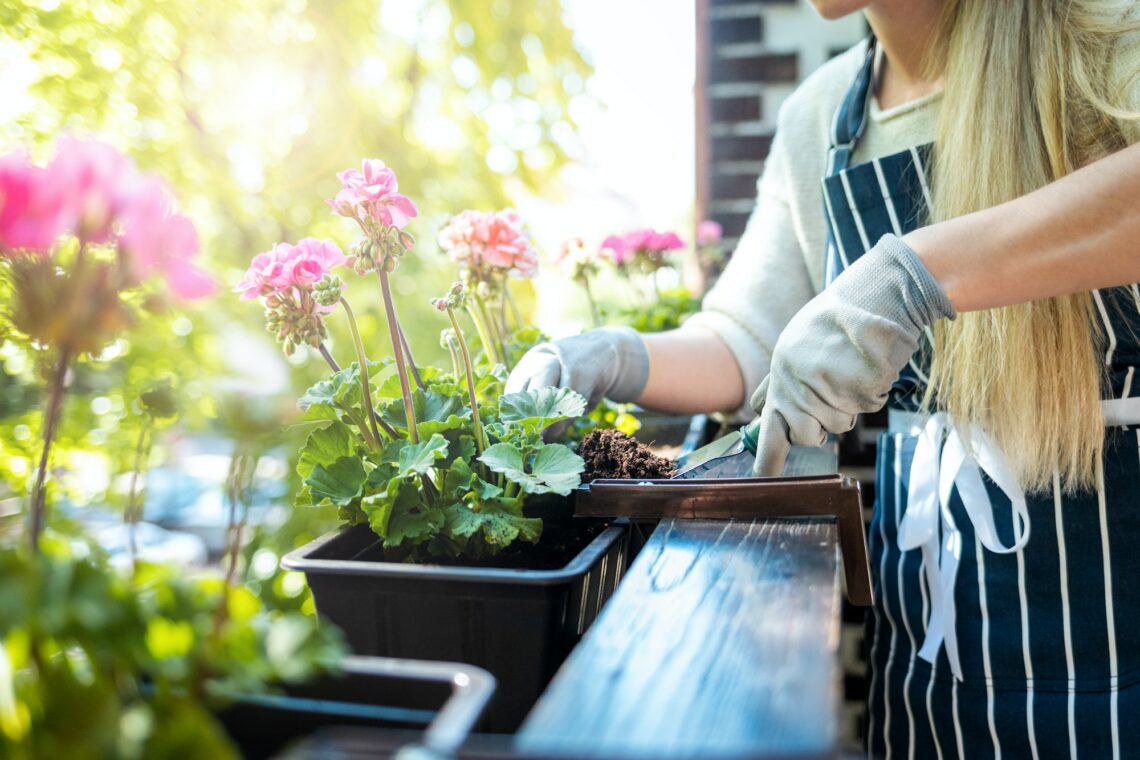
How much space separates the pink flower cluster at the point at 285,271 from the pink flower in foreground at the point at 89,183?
14.0 inches

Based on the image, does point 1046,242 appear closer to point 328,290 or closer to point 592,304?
point 328,290

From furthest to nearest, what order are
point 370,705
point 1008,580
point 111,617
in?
1. point 1008,580
2. point 370,705
3. point 111,617

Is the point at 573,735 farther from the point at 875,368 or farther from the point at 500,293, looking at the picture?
the point at 500,293

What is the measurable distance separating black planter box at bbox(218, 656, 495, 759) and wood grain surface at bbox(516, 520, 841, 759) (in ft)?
0.15

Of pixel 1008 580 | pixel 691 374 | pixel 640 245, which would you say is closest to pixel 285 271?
pixel 691 374

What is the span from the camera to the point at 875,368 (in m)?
0.89

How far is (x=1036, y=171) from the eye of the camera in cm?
101

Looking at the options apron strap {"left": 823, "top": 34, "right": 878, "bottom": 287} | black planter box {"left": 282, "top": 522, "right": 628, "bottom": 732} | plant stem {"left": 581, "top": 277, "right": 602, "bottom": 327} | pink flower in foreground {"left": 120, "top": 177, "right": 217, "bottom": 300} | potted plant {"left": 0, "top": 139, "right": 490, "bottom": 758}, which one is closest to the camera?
potted plant {"left": 0, "top": 139, "right": 490, "bottom": 758}

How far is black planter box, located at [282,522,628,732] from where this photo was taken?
66 cm

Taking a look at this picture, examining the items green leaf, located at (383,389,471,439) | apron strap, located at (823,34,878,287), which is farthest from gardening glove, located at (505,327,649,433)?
apron strap, located at (823,34,878,287)

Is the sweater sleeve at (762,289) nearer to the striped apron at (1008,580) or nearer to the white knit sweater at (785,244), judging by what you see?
the white knit sweater at (785,244)

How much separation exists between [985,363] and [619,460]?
1.60 feet

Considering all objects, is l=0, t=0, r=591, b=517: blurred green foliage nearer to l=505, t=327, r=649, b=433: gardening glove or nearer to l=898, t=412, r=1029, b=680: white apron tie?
l=505, t=327, r=649, b=433: gardening glove

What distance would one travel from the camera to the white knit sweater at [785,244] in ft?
4.49
